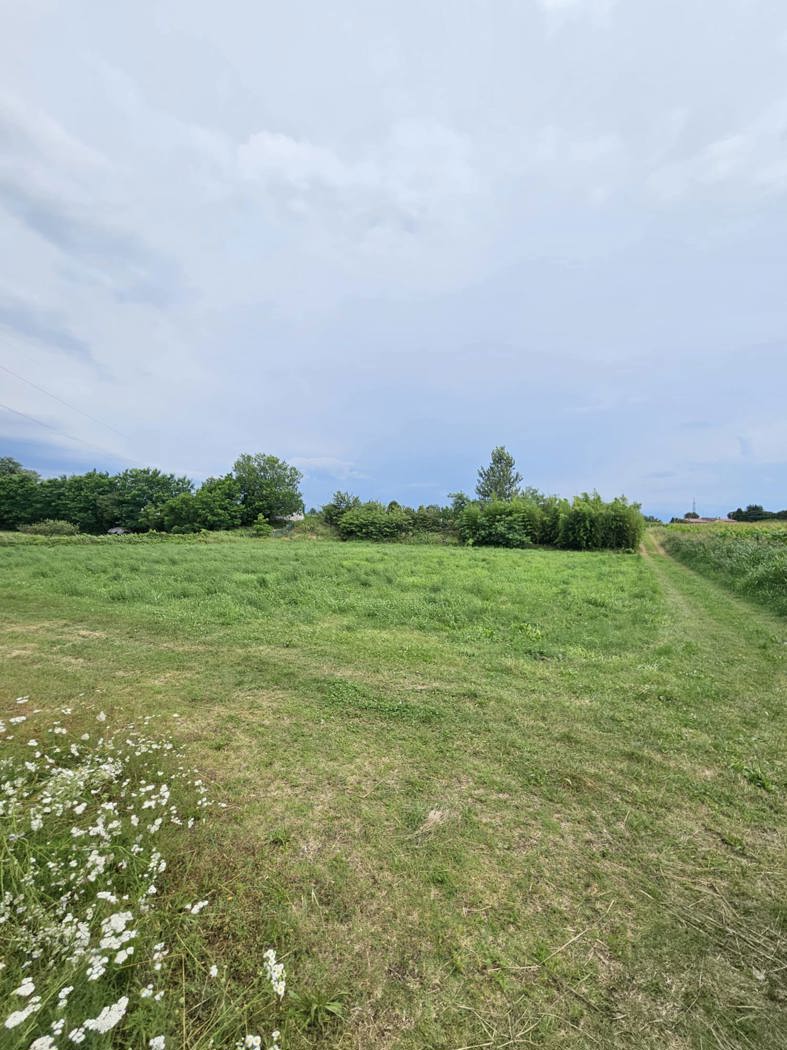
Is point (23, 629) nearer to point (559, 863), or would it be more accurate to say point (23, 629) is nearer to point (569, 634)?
point (559, 863)

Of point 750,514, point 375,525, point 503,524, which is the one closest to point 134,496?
point 375,525

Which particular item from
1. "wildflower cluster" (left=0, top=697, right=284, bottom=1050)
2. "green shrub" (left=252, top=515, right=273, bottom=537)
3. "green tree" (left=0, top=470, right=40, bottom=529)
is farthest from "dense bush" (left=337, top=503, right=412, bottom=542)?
"green tree" (left=0, top=470, right=40, bottom=529)

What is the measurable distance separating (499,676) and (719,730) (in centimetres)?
220

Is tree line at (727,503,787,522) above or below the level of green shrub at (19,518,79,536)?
above

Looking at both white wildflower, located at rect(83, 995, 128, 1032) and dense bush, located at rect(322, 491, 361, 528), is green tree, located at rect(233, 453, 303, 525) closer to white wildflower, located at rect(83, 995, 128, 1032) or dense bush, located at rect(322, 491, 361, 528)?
dense bush, located at rect(322, 491, 361, 528)

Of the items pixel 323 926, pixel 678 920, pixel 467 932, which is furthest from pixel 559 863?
pixel 323 926

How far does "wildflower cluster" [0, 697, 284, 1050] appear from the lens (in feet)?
5.44

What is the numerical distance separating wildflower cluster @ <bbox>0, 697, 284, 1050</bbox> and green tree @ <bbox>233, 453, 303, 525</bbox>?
154 ft

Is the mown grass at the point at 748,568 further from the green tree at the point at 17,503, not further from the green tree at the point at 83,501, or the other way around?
the green tree at the point at 17,503

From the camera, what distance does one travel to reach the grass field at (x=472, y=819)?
1.81 metres

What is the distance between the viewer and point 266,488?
5022cm

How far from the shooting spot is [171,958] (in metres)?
1.91

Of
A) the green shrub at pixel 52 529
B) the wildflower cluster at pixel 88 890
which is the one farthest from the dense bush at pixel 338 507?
the wildflower cluster at pixel 88 890

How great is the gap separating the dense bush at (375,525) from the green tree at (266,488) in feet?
53.0
